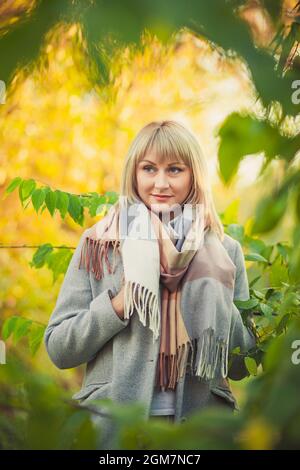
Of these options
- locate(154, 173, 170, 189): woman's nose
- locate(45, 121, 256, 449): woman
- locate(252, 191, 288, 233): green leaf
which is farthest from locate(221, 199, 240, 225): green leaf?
locate(252, 191, 288, 233): green leaf

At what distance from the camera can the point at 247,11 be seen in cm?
38

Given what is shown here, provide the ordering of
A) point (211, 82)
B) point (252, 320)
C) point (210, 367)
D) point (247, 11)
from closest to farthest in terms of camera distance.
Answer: point (247, 11)
point (210, 367)
point (252, 320)
point (211, 82)

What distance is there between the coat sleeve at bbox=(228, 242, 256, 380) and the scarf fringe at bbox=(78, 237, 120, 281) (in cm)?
29

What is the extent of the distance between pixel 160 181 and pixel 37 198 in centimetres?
33

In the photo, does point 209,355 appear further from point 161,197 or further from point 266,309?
point 161,197

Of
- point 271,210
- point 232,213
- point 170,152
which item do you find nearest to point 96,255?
point 170,152

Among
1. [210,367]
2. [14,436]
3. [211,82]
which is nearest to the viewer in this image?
[14,436]

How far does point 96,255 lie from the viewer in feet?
4.89

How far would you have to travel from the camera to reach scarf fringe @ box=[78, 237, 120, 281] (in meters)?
1.49

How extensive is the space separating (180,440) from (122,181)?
3.66 feet

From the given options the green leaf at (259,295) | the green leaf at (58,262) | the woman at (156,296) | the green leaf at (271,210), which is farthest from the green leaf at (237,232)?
the green leaf at (271,210)

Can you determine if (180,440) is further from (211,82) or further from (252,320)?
(211,82)

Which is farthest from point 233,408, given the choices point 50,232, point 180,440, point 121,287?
point 50,232

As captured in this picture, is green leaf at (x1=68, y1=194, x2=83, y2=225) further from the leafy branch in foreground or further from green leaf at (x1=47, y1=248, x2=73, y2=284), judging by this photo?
green leaf at (x1=47, y1=248, x2=73, y2=284)
